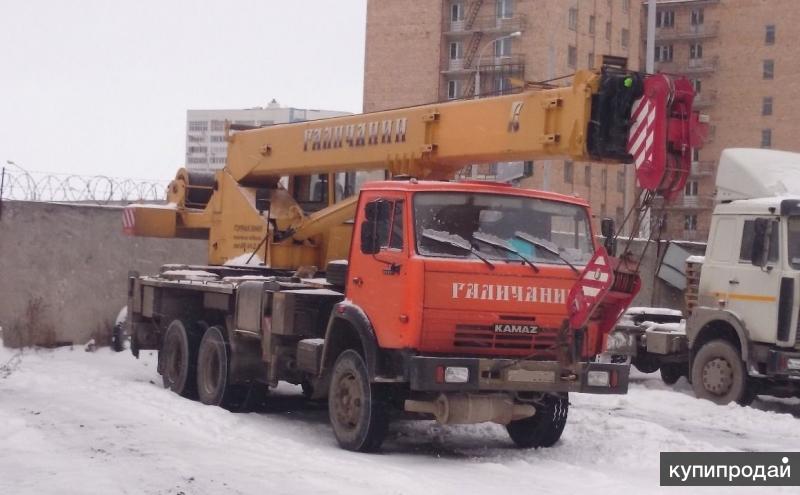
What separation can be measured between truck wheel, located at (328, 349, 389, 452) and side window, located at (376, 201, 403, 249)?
3.76ft

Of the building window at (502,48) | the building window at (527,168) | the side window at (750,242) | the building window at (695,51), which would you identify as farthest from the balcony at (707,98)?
the building window at (527,168)

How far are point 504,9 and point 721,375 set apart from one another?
50905 mm

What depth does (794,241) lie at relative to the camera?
1600cm

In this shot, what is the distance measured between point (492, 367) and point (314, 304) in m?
2.66

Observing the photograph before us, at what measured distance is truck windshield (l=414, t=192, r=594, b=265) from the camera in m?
11.2

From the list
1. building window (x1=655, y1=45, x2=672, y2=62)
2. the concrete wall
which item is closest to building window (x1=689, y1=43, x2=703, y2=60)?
building window (x1=655, y1=45, x2=672, y2=62)

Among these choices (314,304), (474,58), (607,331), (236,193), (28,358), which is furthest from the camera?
(474,58)

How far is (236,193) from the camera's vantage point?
16891mm

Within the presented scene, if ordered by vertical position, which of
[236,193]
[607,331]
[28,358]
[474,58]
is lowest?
[28,358]

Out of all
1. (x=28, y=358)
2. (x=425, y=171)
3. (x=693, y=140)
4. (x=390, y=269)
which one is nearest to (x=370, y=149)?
(x=425, y=171)

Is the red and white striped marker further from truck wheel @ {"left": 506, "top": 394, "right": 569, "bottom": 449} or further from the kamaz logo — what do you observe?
the kamaz logo

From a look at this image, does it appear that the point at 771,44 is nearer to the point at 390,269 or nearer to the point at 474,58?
the point at 474,58

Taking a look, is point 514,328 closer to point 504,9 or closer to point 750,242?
point 750,242

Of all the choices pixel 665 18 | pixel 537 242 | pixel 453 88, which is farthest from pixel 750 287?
pixel 665 18
